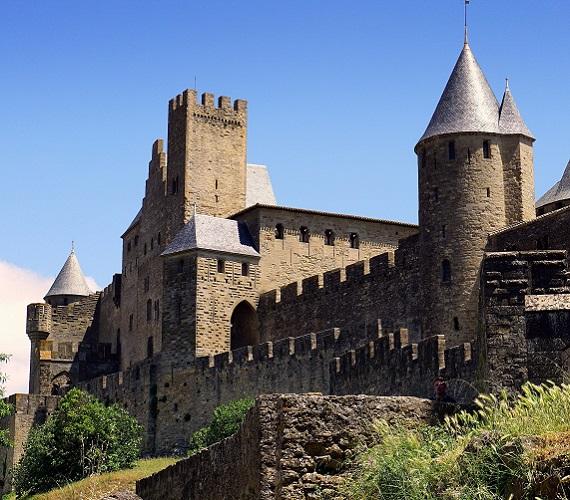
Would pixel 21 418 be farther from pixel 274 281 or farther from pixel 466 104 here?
pixel 466 104

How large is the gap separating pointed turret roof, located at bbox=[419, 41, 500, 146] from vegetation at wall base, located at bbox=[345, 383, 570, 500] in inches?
1240

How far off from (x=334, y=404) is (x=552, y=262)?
10.3 ft

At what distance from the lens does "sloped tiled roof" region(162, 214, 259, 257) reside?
2158 inches

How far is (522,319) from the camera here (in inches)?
500

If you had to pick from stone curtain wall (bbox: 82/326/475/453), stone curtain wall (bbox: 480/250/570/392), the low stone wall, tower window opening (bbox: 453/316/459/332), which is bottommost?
the low stone wall

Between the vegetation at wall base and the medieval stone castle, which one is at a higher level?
the medieval stone castle

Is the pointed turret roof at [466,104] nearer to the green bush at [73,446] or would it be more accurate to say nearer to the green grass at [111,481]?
the green grass at [111,481]

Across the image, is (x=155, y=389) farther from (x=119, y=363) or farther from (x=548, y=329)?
(x=548, y=329)

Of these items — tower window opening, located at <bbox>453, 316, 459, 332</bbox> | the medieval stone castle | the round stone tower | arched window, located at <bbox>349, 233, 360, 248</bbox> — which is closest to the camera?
tower window opening, located at <bbox>453, 316, 459, 332</bbox>

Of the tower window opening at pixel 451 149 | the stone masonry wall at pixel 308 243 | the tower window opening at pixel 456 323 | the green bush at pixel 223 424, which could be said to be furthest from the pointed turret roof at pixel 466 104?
the stone masonry wall at pixel 308 243

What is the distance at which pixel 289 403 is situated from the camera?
11.1 m

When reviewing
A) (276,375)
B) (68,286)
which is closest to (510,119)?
(276,375)

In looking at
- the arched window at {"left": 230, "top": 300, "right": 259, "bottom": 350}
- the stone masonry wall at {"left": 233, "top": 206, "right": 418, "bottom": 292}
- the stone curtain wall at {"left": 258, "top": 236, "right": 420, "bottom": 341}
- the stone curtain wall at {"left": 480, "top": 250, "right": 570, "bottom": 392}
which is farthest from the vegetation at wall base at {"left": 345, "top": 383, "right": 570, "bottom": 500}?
the stone masonry wall at {"left": 233, "top": 206, "right": 418, "bottom": 292}

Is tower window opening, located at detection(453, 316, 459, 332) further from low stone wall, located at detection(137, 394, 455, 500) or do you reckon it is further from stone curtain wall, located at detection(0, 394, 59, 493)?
low stone wall, located at detection(137, 394, 455, 500)
